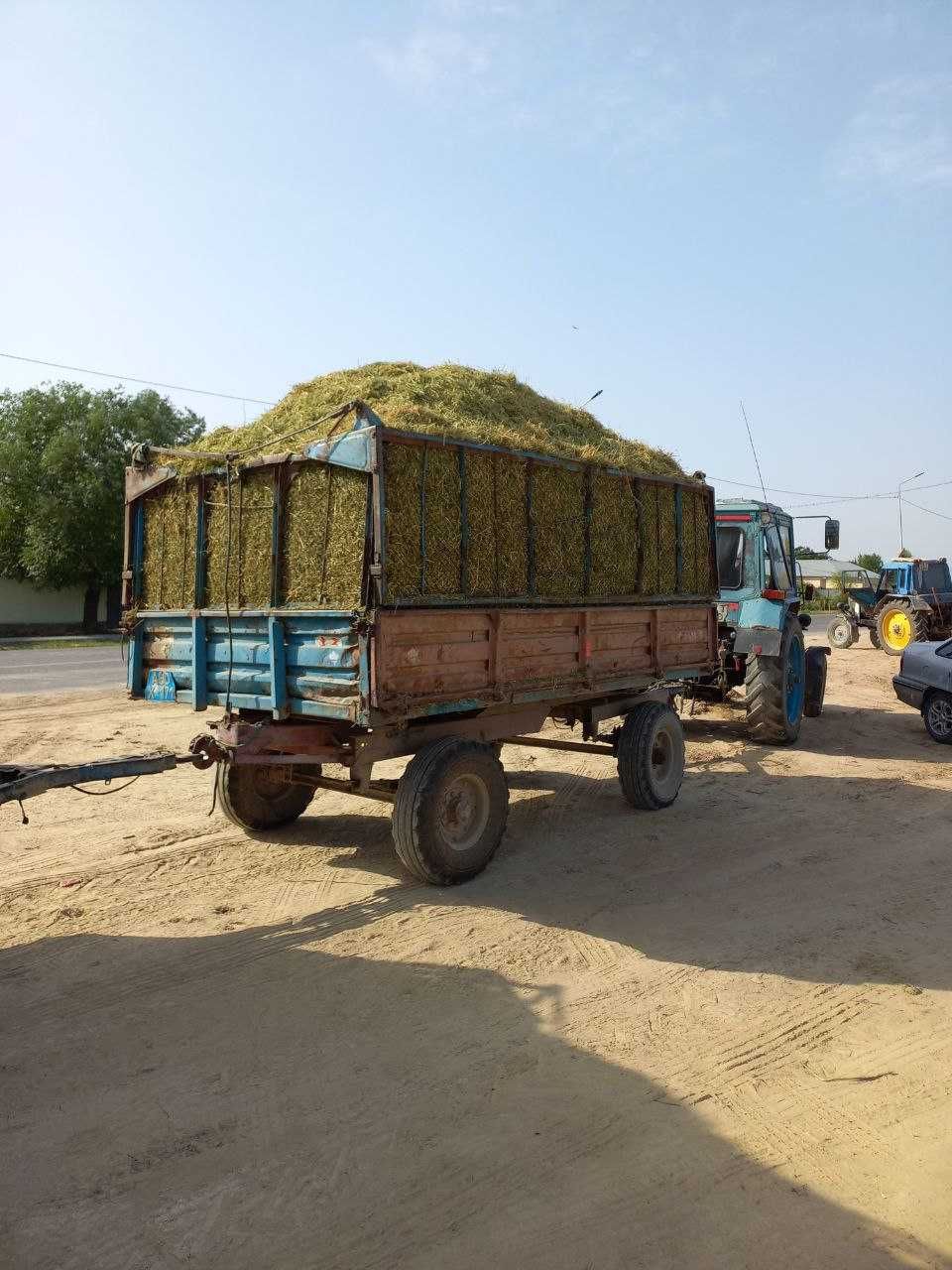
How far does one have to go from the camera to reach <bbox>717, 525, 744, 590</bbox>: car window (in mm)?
11609

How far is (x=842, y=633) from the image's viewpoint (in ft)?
86.1

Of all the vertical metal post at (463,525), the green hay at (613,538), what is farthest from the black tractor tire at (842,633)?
the vertical metal post at (463,525)

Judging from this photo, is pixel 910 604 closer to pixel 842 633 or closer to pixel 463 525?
pixel 842 633

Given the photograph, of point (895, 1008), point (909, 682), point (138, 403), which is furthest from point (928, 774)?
point (138, 403)

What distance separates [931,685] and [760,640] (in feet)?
9.64

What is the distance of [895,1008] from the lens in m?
4.59

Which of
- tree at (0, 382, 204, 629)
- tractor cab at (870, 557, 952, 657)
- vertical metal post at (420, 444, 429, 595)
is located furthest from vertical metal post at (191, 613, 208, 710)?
tree at (0, 382, 204, 629)

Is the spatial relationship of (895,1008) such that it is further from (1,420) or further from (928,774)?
(1,420)

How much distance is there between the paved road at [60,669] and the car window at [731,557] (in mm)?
11038

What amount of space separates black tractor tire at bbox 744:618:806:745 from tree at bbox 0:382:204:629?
26.4m

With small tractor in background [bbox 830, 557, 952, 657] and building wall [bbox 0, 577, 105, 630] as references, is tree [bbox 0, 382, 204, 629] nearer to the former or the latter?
building wall [bbox 0, 577, 105, 630]

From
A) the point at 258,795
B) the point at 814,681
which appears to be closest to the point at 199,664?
the point at 258,795

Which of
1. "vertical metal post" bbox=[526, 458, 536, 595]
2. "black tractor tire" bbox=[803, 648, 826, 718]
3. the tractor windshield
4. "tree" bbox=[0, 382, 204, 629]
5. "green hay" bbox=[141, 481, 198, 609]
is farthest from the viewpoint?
"tree" bbox=[0, 382, 204, 629]

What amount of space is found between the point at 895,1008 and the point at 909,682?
904 centimetres
